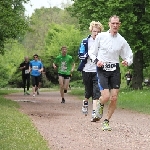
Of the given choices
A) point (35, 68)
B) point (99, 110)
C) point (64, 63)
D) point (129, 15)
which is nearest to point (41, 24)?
point (129, 15)

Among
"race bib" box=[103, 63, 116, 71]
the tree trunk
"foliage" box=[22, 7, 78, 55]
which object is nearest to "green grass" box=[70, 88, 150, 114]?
"race bib" box=[103, 63, 116, 71]

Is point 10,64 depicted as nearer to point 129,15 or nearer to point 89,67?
point 129,15

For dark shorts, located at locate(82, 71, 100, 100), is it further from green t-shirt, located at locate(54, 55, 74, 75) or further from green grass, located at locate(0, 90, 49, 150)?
green t-shirt, located at locate(54, 55, 74, 75)

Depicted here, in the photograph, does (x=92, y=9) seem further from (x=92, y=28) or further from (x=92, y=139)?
(x=92, y=139)

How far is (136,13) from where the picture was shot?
29.0 meters

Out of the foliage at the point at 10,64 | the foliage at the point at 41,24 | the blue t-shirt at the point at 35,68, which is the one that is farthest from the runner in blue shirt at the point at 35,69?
the foliage at the point at 41,24

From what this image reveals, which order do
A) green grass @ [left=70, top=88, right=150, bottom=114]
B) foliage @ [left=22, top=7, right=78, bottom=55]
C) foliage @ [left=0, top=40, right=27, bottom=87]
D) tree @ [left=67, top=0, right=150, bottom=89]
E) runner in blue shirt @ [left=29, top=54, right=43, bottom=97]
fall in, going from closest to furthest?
green grass @ [left=70, top=88, right=150, bottom=114]
runner in blue shirt @ [left=29, top=54, right=43, bottom=97]
tree @ [left=67, top=0, right=150, bottom=89]
foliage @ [left=0, top=40, right=27, bottom=87]
foliage @ [left=22, top=7, right=78, bottom=55]

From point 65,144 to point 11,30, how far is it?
14234 millimetres

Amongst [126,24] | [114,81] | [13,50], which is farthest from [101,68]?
[13,50]

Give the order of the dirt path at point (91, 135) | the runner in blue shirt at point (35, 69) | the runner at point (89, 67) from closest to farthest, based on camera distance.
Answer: the dirt path at point (91, 135)
the runner at point (89, 67)
the runner in blue shirt at point (35, 69)

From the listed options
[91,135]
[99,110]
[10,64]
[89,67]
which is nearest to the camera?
[91,135]

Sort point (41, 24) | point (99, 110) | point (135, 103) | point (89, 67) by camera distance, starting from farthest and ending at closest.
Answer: point (41, 24) → point (135, 103) → point (89, 67) → point (99, 110)

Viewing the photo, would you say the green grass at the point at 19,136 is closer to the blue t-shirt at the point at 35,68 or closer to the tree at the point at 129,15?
the blue t-shirt at the point at 35,68

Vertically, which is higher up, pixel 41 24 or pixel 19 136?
pixel 41 24
